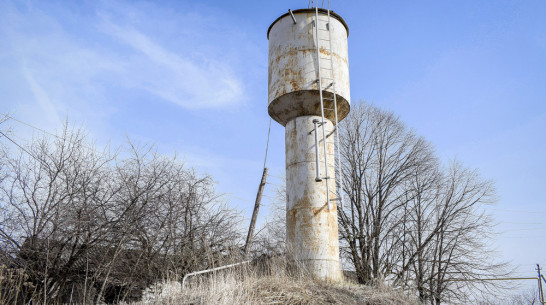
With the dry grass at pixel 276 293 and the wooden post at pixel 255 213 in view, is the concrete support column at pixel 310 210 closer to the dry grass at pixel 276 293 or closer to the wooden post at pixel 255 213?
the dry grass at pixel 276 293

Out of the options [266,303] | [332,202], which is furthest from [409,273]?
[266,303]

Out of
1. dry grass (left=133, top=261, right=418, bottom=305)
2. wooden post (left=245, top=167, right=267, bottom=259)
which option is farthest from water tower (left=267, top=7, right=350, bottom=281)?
wooden post (left=245, top=167, right=267, bottom=259)

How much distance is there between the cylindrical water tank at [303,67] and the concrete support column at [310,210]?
513 mm

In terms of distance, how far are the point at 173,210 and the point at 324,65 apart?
7757 millimetres

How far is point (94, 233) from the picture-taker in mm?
11062

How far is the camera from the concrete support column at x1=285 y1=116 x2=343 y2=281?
31.0 ft

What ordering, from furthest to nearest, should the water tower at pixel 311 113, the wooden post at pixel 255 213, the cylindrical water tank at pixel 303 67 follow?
the wooden post at pixel 255 213
the cylindrical water tank at pixel 303 67
the water tower at pixel 311 113

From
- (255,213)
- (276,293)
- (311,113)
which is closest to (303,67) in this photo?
(311,113)

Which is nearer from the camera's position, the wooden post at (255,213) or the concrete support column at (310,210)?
the concrete support column at (310,210)

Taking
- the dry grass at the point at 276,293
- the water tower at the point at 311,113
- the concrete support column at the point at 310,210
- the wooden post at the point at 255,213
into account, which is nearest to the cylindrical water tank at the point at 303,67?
the water tower at the point at 311,113

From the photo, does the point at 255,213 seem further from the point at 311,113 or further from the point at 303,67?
the point at 303,67

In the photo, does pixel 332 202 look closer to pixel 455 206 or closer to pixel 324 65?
pixel 324 65

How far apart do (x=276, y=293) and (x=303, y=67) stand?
5.63 meters

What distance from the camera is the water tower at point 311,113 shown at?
9.62 metres
